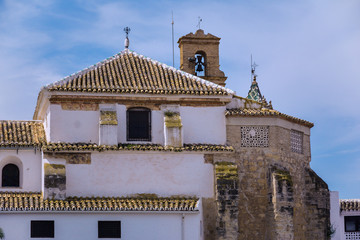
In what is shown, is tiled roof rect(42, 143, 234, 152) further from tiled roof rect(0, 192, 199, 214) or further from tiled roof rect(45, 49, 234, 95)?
tiled roof rect(45, 49, 234, 95)

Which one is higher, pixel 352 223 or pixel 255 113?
pixel 255 113

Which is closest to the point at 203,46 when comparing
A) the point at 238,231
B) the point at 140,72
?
the point at 140,72

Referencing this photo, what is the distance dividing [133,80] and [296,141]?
7449 mm

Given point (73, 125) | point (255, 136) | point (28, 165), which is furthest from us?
point (255, 136)

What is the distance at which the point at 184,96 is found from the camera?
121 feet

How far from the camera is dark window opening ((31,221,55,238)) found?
3409 cm

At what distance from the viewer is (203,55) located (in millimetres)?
46312

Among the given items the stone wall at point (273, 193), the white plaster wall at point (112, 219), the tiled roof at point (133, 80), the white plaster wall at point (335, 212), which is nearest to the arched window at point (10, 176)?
the white plaster wall at point (112, 219)

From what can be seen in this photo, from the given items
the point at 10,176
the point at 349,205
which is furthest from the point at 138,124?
the point at 349,205

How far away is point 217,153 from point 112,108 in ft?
14.9

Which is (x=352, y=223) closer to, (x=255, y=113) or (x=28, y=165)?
(x=255, y=113)

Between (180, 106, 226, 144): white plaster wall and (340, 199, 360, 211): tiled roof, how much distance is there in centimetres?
791

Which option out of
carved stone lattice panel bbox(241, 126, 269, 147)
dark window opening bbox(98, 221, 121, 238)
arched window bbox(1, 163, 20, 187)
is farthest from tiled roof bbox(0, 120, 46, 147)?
carved stone lattice panel bbox(241, 126, 269, 147)

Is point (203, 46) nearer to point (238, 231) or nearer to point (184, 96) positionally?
point (184, 96)
